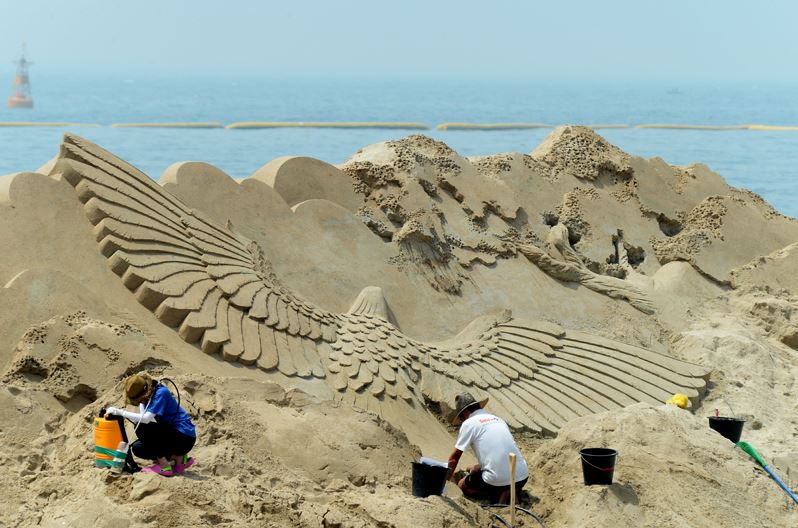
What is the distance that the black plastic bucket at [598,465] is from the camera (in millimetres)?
5562

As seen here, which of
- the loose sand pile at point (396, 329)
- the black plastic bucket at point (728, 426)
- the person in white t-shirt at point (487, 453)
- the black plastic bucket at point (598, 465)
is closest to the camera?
the loose sand pile at point (396, 329)

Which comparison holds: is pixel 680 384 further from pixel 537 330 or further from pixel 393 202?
pixel 393 202

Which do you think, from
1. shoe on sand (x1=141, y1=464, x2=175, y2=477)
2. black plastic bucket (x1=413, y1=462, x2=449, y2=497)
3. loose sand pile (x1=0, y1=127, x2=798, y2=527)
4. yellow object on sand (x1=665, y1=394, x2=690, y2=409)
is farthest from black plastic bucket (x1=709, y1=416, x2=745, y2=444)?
shoe on sand (x1=141, y1=464, x2=175, y2=477)

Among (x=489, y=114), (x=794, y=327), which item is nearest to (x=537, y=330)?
(x=794, y=327)

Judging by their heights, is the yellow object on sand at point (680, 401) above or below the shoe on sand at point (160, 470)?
below

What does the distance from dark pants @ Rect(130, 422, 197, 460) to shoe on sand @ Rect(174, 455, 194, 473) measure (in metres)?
0.05

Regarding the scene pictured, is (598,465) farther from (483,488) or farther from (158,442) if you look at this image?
(158,442)

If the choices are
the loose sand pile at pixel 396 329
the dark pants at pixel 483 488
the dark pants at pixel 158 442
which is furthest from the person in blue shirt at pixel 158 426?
the dark pants at pixel 483 488

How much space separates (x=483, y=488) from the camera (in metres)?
5.84

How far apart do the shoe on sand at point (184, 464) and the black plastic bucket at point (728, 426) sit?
2.97 m

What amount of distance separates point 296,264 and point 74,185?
1609mm

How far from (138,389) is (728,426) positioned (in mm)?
3336

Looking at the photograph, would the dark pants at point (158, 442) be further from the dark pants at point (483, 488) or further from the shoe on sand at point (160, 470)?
the dark pants at point (483, 488)

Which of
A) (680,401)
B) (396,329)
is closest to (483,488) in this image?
(396,329)
